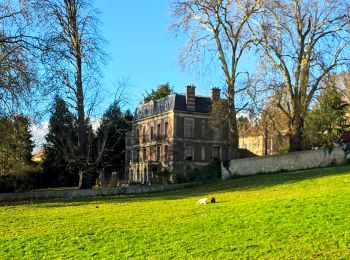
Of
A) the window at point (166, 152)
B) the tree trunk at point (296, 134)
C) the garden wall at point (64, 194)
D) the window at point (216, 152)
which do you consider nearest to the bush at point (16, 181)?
the garden wall at point (64, 194)

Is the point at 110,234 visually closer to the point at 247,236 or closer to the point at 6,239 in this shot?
the point at 6,239

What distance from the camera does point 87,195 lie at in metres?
32.2

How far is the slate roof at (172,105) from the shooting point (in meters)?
64.5

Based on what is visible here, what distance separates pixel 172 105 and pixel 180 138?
4448 mm

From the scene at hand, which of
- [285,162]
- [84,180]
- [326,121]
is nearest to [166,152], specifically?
[326,121]

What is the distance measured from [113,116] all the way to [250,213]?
2397cm

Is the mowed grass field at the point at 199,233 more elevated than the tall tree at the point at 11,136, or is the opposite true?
the tall tree at the point at 11,136

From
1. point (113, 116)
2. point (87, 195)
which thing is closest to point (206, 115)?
point (113, 116)

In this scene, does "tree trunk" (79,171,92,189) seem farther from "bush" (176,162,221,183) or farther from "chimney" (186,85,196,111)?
"chimney" (186,85,196,111)

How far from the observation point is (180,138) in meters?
64.1

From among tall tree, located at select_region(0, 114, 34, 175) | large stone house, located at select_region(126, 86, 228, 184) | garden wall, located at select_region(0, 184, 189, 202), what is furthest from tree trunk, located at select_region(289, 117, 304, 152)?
large stone house, located at select_region(126, 86, 228, 184)

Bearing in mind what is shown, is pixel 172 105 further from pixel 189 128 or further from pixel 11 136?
pixel 11 136

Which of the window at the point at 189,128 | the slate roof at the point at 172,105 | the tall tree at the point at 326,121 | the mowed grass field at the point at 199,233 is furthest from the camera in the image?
the window at the point at 189,128

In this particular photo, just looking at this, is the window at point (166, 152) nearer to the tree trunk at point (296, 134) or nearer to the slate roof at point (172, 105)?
the slate roof at point (172, 105)
